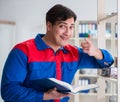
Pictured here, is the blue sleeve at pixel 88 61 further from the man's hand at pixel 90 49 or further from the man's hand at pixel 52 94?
the man's hand at pixel 52 94

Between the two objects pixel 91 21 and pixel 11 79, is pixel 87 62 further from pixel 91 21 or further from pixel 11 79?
pixel 91 21

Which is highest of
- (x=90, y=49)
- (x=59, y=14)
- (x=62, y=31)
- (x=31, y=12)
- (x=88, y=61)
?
(x=31, y=12)

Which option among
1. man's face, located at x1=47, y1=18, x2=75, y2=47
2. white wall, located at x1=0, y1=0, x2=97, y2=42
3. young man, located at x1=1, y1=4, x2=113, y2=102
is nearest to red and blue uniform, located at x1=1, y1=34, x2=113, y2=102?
young man, located at x1=1, y1=4, x2=113, y2=102

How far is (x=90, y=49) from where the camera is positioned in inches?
65.0

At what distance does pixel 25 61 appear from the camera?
5.08ft

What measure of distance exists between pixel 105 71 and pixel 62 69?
1.02 ft

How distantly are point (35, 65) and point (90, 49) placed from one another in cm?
38

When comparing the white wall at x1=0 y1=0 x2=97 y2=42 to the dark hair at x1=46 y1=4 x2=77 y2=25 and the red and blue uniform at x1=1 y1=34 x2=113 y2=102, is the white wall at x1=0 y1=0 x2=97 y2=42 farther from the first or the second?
the dark hair at x1=46 y1=4 x2=77 y2=25

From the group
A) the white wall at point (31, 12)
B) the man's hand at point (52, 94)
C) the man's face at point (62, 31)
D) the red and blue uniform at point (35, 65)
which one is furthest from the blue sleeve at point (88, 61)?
the white wall at point (31, 12)

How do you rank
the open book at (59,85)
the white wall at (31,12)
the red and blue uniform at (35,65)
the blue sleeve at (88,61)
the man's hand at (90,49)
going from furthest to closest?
the white wall at (31,12), the blue sleeve at (88,61), the man's hand at (90,49), the red and blue uniform at (35,65), the open book at (59,85)

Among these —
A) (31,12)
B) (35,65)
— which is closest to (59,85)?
(35,65)

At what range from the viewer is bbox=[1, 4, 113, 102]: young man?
4.92 feet

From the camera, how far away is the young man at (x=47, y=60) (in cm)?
150

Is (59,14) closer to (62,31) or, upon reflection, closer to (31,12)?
(62,31)
